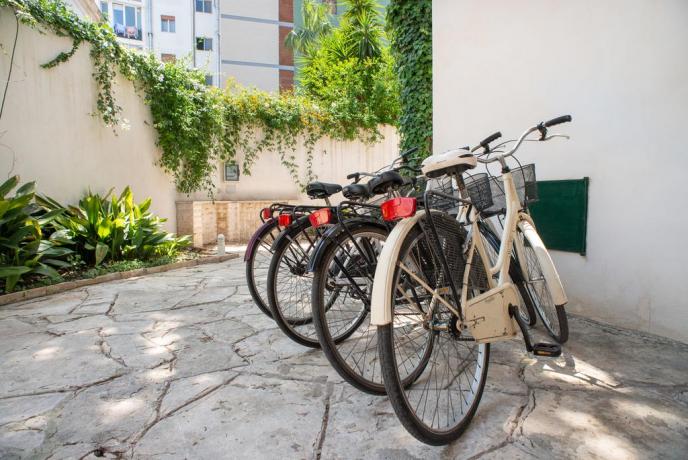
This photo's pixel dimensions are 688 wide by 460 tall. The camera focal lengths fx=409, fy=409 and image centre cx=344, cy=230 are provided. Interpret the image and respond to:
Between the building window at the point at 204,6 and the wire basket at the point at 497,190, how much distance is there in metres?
24.9

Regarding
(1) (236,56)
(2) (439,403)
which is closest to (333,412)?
(2) (439,403)

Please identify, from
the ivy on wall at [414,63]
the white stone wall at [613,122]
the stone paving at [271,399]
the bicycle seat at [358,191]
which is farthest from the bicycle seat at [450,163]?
the ivy on wall at [414,63]

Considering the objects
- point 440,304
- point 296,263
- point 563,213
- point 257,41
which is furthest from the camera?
point 257,41

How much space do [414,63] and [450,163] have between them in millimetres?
3532

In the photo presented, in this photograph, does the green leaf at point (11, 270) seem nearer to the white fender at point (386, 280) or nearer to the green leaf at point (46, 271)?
the green leaf at point (46, 271)

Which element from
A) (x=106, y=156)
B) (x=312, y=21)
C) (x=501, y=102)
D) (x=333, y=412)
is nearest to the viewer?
(x=333, y=412)

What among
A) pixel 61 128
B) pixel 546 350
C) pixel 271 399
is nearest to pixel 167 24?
pixel 61 128

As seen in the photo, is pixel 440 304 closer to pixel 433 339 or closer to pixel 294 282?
pixel 433 339

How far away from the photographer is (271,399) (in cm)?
185

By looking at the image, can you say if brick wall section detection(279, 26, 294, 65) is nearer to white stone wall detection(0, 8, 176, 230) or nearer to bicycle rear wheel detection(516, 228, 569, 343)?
white stone wall detection(0, 8, 176, 230)

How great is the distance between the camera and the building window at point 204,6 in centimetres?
2256

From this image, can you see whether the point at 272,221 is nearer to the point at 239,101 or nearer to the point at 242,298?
the point at 242,298

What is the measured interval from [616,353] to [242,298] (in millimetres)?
2874

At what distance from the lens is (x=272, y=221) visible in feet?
8.56
